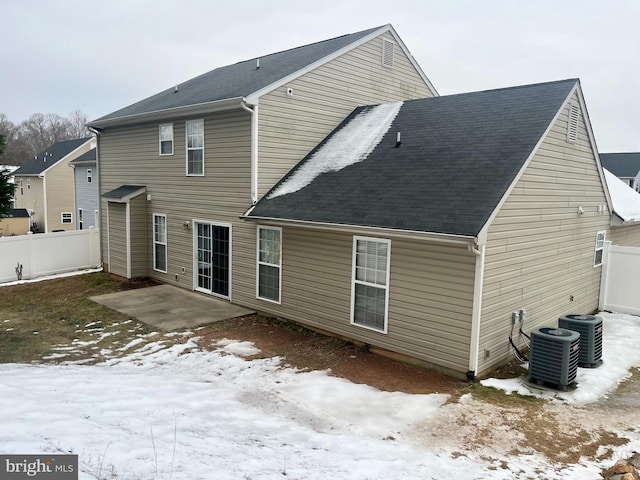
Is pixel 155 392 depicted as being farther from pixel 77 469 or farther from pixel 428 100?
pixel 428 100

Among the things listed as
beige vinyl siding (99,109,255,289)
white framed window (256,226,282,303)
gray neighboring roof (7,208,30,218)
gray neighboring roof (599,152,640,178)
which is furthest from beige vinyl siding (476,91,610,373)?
gray neighboring roof (599,152,640,178)

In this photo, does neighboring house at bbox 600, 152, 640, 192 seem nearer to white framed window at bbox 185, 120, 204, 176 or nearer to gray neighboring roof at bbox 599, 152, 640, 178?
gray neighboring roof at bbox 599, 152, 640, 178

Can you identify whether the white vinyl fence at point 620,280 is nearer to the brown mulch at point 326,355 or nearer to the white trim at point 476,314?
the white trim at point 476,314

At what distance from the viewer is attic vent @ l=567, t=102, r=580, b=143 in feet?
31.1

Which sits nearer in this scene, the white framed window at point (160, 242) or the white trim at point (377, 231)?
the white trim at point (377, 231)

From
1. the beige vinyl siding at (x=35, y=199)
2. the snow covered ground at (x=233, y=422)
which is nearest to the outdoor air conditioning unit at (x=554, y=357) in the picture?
the snow covered ground at (x=233, y=422)

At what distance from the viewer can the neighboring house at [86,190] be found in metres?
29.7

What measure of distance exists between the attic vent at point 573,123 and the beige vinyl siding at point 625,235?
471 cm

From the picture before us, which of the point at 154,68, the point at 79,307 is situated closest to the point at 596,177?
the point at 79,307

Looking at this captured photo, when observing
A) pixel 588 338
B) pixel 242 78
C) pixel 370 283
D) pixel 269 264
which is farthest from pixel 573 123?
pixel 242 78

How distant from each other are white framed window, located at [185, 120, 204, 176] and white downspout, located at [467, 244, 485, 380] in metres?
8.17

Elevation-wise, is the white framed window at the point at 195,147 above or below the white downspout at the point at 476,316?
above

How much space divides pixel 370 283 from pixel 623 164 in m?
48.4

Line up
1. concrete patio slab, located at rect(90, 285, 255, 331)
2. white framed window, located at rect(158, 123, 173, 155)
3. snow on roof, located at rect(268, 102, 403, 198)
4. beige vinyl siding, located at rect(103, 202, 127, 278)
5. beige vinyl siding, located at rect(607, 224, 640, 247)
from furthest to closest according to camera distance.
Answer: beige vinyl siding, located at rect(103, 202, 127, 278) → white framed window, located at rect(158, 123, 173, 155) → beige vinyl siding, located at rect(607, 224, 640, 247) → snow on roof, located at rect(268, 102, 403, 198) → concrete patio slab, located at rect(90, 285, 255, 331)
